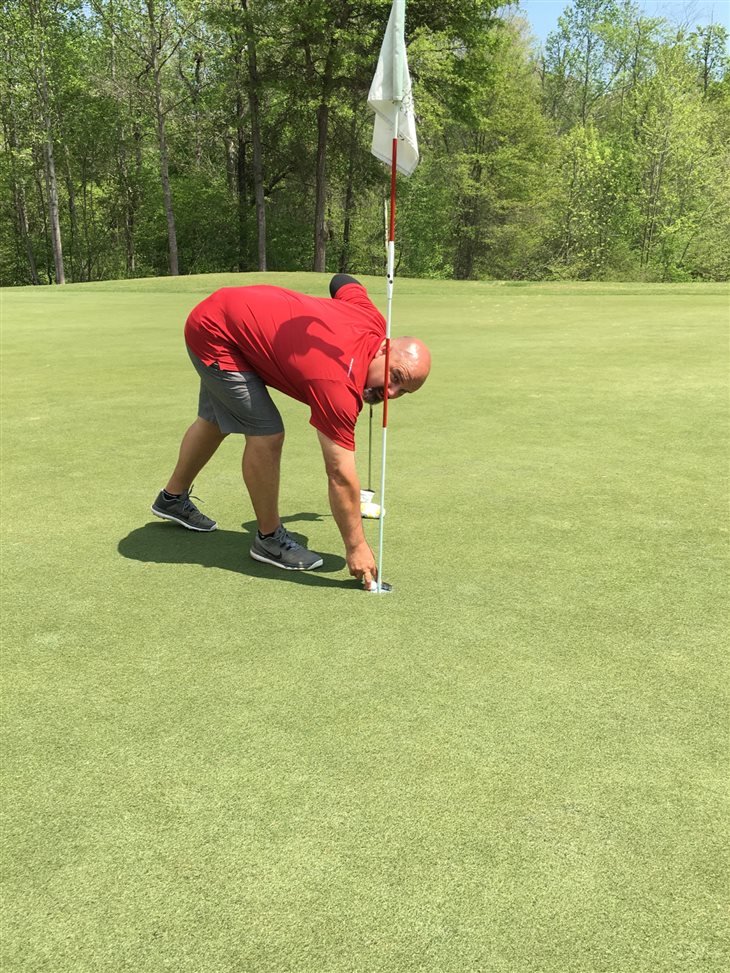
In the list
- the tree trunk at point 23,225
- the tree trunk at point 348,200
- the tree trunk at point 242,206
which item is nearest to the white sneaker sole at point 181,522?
the tree trunk at point 348,200

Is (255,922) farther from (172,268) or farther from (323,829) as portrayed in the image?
(172,268)

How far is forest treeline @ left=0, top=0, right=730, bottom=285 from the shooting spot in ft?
101

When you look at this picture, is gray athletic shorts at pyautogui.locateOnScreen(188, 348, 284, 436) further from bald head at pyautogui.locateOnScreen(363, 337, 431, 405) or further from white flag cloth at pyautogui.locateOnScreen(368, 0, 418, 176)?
white flag cloth at pyautogui.locateOnScreen(368, 0, 418, 176)

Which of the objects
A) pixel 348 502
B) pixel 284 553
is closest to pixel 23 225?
pixel 284 553

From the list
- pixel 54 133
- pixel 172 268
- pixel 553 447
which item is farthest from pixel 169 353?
pixel 54 133

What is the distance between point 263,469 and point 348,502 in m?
0.61

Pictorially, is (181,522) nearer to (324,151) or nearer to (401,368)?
(401,368)

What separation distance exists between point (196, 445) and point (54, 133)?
3635 centimetres

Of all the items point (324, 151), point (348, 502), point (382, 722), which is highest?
point (324, 151)

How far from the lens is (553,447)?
18.4ft

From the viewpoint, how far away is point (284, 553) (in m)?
3.80

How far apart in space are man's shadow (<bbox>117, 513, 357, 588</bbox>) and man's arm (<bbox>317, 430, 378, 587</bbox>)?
0.75 ft

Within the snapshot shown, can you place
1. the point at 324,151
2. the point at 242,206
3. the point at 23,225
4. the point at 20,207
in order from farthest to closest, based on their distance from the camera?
the point at 23,225 < the point at 242,206 < the point at 20,207 < the point at 324,151

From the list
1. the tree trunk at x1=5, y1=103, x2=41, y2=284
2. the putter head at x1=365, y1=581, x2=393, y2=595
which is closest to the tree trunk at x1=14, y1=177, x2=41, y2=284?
the tree trunk at x1=5, y1=103, x2=41, y2=284
